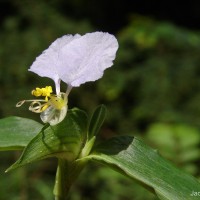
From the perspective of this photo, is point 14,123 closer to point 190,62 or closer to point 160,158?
point 160,158

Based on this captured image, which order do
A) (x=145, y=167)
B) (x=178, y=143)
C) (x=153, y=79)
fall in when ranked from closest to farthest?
(x=145, y=167) → (x=178, y=143) → (x=153, y=79)

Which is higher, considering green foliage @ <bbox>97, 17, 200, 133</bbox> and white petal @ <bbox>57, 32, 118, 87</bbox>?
white petal @ <bbox>57, 32, 118, 87</bbox>

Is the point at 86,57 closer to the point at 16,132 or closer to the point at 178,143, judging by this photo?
the point at 16,132

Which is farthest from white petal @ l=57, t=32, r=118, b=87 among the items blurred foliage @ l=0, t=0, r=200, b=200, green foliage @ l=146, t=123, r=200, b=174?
blurred foliage @ l=0, t=0, r=200, b=200

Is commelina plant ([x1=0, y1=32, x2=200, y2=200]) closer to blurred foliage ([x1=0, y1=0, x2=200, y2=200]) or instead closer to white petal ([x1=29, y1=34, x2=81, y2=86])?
white petal ([x1=29, y1=34, x2=81, y2=86])

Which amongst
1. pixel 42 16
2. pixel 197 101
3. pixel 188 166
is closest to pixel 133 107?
pixel 197 101

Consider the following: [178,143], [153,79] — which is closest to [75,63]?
[178,143]

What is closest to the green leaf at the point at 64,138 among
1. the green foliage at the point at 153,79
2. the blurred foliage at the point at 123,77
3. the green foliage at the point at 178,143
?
the green foliage at the point at 178,143
